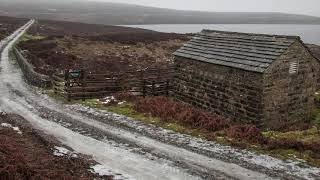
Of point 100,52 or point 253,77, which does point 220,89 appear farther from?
point 100,52

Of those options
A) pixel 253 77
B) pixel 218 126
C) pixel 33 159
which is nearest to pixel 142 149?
pixel 33 159

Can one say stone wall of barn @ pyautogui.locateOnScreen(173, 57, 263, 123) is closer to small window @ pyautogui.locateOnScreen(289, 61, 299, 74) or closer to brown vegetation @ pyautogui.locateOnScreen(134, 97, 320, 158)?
brown vegetation @ pyautogui.locateOnScreen(134, 97, 320, 158)

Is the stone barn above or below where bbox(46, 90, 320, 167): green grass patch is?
above

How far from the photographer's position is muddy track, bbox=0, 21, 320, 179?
13688 mm

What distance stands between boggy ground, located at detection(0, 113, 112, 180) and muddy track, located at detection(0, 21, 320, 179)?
83 centimetres

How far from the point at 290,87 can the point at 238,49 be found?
3604mm

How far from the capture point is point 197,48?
26.3 m

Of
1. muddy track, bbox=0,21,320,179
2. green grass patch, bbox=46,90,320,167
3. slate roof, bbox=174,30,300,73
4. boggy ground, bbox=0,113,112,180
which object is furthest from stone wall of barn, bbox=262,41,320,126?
boggy ground, bbox=0,113,112,180

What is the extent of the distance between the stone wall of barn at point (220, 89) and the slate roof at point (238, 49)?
1.27 feet

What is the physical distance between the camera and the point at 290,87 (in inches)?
880

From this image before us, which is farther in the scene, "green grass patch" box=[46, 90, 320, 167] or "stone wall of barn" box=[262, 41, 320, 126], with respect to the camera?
"stone wall of barn" box=[262, 41, 320, 126]

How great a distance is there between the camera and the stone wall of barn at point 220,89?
21472 millimetres

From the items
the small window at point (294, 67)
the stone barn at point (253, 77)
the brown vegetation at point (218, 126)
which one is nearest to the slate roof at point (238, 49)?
the stone barn at point (253, 77)

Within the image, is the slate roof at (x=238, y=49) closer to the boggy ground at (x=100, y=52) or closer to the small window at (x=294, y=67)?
the small window at (x=294, y=67)
